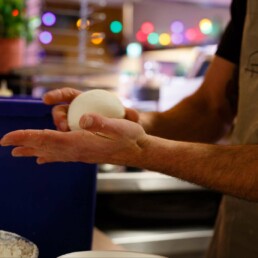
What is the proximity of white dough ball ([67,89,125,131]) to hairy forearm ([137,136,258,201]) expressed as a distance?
0.36ft

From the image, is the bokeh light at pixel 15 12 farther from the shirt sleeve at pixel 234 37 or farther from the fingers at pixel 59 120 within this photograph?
the fingers at pixel 59 120

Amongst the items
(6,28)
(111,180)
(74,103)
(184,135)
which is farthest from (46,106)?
(6,28)

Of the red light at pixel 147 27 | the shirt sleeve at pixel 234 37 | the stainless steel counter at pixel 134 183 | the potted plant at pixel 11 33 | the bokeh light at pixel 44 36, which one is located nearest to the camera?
the shirt sleeve at pixel 234 37

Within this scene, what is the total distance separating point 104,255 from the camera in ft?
1.91

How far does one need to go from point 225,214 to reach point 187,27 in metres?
6.55

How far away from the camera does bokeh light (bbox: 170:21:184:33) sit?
7.28 metres

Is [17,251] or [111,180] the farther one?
[111,180]

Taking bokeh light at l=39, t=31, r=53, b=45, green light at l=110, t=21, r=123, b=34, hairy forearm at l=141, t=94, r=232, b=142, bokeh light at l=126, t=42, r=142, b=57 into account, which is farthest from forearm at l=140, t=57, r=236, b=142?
green light at l=110, t=21, r=123, b=34

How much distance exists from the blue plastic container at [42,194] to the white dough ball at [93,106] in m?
0.04

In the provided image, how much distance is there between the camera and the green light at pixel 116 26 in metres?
8.32

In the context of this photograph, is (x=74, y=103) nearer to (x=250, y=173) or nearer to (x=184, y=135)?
(x=250, y=173)

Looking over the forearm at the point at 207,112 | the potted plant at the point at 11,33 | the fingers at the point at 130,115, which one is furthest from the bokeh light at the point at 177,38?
the fingers at the point at 130,115

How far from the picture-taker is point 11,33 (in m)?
2.24

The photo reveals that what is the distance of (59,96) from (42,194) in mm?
166
